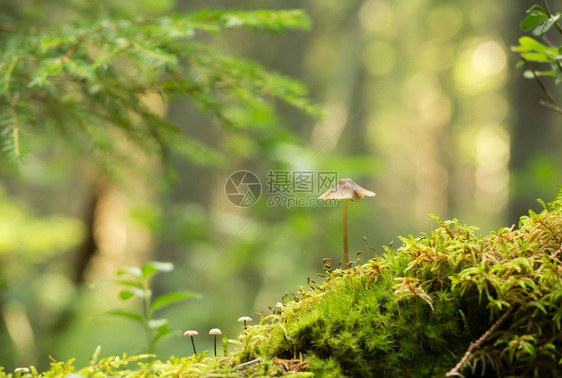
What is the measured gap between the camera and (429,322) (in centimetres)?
109

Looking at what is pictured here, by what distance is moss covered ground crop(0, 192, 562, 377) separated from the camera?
39.3 inches

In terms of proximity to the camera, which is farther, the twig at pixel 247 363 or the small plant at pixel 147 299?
the small plant at pixel 147 299

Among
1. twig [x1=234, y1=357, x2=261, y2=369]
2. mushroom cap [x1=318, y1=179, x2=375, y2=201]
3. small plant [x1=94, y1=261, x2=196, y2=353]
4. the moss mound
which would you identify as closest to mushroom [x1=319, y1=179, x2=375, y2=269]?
mushroom cap [x1=318, y1=179, x2=375, y2=201]

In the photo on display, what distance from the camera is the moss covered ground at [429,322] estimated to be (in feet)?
3.27

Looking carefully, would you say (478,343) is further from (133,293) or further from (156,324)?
(133,293)

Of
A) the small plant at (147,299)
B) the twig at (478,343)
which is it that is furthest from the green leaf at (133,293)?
the twig at (478,343)

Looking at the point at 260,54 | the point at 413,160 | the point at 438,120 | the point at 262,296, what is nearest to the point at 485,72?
the point at 438,120

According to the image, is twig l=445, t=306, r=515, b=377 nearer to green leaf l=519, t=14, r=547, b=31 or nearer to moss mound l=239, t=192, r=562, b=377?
moss mound l=239, t=192, r=562, b=377

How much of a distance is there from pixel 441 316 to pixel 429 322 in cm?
4

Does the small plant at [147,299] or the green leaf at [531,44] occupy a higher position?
the green leaf at [531,44]

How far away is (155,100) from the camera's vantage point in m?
10.2

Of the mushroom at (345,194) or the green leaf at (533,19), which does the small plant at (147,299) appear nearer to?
the mushroom at (345,194)

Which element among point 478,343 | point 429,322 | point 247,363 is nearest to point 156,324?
point 247,363

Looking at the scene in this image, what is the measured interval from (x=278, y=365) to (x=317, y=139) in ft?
26.1
